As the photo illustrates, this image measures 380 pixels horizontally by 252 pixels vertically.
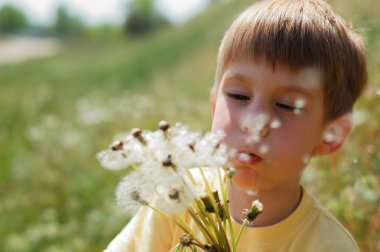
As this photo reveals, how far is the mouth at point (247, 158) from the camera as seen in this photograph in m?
1.46

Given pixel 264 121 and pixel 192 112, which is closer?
pixel 264 121

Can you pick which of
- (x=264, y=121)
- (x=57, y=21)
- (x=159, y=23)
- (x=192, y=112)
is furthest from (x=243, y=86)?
(x=57, y=21)

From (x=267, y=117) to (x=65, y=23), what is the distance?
5892 cm

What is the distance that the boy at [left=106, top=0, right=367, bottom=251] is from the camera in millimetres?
1518

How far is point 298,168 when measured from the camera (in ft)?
5.34

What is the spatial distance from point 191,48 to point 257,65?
11581mm

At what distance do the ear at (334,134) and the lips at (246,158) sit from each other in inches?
11.7

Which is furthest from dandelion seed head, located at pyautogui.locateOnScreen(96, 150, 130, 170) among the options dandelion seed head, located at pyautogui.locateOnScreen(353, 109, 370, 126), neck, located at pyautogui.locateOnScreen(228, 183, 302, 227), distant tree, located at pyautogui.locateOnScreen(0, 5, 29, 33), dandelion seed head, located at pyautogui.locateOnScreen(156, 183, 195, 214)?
distant tree, located at pyautogui.locateOnScreen(0, 5, 29, 33)

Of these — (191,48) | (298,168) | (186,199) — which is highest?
(186,199)

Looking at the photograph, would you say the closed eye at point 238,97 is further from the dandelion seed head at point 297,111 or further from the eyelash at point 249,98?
the dandelion seed head at point 297,111

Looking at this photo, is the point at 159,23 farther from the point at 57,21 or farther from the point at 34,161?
the point at 34,161

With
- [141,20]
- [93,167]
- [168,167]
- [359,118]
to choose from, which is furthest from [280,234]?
[141,20]

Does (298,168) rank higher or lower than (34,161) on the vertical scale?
higher

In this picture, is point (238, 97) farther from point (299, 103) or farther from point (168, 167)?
point (168, 167)
